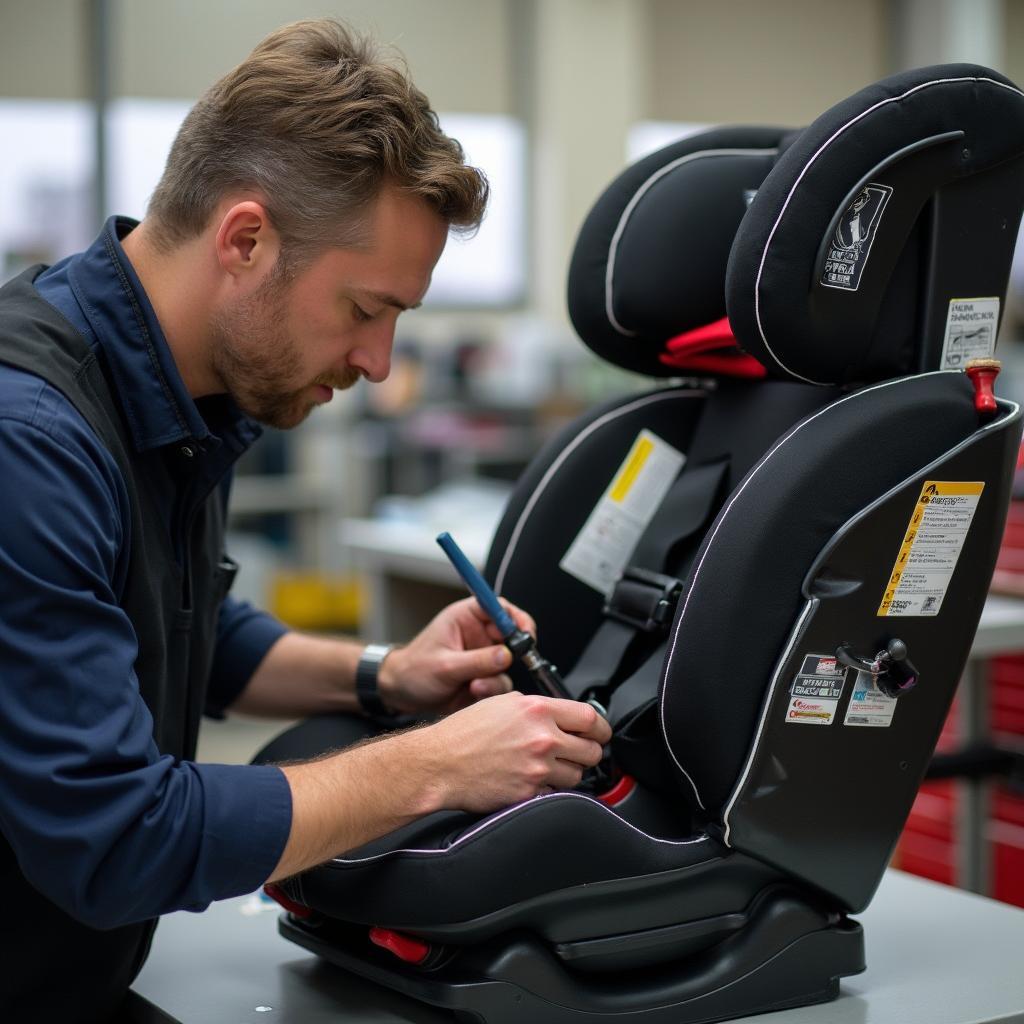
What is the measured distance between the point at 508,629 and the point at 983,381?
427mm

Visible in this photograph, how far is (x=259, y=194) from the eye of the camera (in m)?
1.04

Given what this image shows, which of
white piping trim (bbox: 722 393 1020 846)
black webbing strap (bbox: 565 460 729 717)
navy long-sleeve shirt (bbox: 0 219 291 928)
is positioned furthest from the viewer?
black webbing strap (bbox: 565 460 729 717)

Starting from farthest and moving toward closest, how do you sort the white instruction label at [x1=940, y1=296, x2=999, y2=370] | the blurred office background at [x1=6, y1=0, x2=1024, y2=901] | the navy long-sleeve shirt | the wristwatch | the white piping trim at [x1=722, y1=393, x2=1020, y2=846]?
the blurred office background at [x1=6, y1=0, x2=1024, y2=901] < the wristwatch < the white instruction label at [x1=940, y1=296, x2=999, y2=370] < the white piping trim at [x1=722, y1=393, x2=1020, y2=846] < the navy long-sleeve shirt

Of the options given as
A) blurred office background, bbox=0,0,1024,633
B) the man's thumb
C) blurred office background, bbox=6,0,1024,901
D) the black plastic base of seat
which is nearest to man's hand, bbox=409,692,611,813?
the black plastic base of seat

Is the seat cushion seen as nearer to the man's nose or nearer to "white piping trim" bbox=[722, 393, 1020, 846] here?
"white piping trim" bbox=[722, 393, 1020, 846]

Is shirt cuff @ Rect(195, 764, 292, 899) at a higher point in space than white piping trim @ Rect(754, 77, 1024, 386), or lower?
lower

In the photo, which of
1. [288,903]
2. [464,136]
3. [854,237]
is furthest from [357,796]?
[464,136]

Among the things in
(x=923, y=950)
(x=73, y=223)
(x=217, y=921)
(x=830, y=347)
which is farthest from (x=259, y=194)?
(x=73, y=223)

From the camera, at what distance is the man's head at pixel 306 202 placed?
103cm

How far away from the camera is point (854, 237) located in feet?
3.17

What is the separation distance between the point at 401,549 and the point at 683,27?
19.4ft

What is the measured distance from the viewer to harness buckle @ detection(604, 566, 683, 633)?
113 centimetres

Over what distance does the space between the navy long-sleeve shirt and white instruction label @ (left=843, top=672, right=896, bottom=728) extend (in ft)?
1.37

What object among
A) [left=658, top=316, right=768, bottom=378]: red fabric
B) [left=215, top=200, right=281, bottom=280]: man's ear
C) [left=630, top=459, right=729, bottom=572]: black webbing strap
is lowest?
[left=630, top=459, right=729, bottom=572]: black webbing strap
